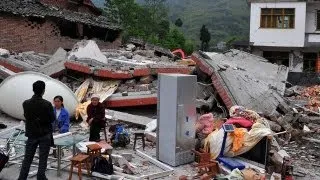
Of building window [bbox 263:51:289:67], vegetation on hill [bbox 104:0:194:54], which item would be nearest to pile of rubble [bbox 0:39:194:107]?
building window [bbox 263:51:289:67]

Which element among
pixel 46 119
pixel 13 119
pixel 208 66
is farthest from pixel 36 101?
pixel 208 66

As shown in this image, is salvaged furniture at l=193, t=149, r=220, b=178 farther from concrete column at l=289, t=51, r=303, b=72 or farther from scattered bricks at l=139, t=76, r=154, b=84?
concrete column at l=289, t=51, r=303, b=72

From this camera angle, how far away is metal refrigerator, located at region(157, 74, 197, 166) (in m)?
8.11

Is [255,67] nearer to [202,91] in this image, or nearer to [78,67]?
[202,91]

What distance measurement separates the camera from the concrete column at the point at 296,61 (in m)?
31.1

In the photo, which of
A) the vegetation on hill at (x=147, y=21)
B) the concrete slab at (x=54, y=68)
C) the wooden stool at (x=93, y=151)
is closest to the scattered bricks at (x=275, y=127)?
the wooden stool at (x=93, y=151)

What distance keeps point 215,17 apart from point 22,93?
263 ft

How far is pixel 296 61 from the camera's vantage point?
1229 inches

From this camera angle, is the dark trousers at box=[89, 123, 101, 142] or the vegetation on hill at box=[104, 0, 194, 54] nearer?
the dark trousers at box=[89, 123, 101, 142]

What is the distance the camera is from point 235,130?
852 cm

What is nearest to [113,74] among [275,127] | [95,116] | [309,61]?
[95,116]

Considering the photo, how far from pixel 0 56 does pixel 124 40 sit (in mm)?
19352

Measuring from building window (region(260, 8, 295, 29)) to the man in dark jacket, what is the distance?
2610 centimetres

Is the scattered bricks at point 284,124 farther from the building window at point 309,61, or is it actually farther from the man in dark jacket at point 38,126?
Result: the building window at point 309,61
